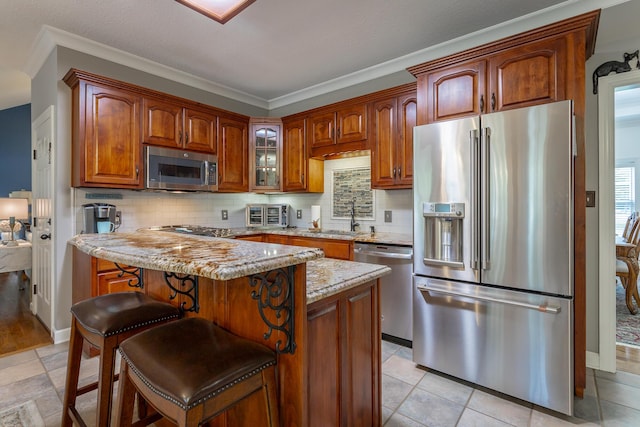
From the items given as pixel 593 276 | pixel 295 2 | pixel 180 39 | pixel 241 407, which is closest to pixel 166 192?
pixel 180 39

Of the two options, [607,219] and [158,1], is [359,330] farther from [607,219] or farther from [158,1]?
[158,1]

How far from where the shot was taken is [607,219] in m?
2.31

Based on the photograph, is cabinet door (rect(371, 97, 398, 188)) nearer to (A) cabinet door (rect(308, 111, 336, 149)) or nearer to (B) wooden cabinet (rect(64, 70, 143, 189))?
(A) cabinet door (rect(308, 111, 336, 149))

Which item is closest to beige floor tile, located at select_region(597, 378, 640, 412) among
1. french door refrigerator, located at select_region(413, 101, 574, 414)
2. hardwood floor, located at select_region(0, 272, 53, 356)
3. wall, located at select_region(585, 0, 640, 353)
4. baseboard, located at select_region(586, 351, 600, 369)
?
baseboard, located at select_region(586, 351, 600, 369)

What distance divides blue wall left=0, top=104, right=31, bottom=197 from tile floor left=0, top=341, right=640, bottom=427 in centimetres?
490

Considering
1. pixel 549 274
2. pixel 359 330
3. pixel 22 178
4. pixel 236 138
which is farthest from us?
pixel 22 178

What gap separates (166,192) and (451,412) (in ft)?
10.9

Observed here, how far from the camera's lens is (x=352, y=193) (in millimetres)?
3746

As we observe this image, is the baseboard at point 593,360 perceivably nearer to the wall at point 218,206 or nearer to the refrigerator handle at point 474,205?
the refrigerator handle at point 474,205

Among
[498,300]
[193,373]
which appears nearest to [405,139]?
[498,300]

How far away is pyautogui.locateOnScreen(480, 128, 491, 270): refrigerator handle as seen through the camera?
2.00 m

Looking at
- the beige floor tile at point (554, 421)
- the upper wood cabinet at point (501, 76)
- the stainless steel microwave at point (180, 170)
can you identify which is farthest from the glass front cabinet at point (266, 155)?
the beige floor tile at point (554, 421)

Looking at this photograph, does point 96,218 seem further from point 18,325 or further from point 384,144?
point 384,144

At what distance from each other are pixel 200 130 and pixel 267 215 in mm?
1315
